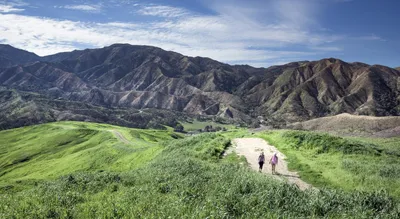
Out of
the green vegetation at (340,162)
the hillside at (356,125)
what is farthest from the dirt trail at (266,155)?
the hillside at (356,125)

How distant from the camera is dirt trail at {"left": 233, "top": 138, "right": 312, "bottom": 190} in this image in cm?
2539

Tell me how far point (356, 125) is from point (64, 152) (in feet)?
309

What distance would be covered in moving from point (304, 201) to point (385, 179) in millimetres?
10481

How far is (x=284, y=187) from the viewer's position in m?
18.4

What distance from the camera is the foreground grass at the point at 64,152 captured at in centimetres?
6269

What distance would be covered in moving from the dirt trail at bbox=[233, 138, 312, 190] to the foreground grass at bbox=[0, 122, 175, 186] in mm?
16034

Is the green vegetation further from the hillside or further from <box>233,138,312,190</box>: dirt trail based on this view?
the hillside

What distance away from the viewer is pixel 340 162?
27.7m

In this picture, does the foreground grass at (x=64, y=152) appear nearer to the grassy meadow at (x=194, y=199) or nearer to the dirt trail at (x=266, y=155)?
the dirt trail at (x=266, y=155)

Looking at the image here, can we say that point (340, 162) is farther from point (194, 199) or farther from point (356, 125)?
point (356, 125)

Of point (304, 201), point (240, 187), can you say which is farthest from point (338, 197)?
point (240, 187)

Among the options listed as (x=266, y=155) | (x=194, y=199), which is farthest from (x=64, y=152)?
(x=194, y=199)

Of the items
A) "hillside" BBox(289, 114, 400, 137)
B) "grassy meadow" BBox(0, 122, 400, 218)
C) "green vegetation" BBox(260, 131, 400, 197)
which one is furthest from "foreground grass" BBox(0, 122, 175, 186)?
"hillside" BBox(289, 114, 400, 137)

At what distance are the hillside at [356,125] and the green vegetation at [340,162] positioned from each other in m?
42.7
